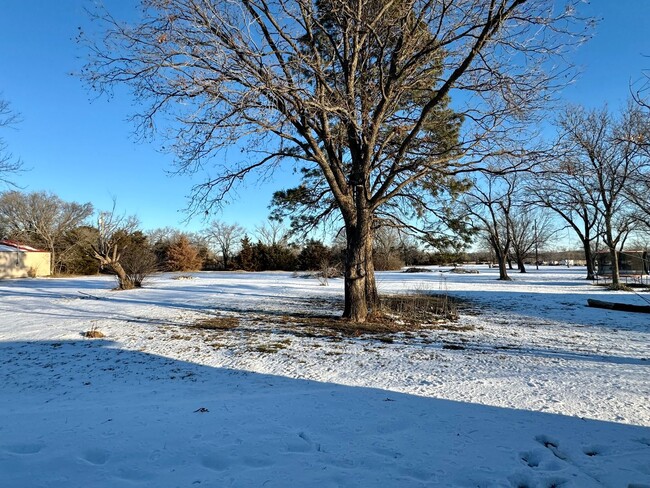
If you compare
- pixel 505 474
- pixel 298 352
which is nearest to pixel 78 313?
pixel 298 352

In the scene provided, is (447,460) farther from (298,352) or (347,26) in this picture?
(347,26)

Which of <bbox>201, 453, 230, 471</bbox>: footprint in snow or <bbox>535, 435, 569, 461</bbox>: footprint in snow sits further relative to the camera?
<bbox>535, 435, 569, 461</bbox>: footprint in snow

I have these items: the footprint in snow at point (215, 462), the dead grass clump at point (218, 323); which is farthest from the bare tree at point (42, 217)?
the footprint in snow at point (215, 462)

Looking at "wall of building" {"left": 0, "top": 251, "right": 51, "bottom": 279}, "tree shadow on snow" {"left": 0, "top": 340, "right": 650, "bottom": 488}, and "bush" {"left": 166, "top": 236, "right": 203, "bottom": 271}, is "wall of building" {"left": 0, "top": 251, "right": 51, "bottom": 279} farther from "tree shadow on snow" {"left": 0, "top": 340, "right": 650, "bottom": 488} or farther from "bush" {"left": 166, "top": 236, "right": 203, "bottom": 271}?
"tree shadow on snow" {"left": 0, "top": 340, "right": 650, "bottom": 488}

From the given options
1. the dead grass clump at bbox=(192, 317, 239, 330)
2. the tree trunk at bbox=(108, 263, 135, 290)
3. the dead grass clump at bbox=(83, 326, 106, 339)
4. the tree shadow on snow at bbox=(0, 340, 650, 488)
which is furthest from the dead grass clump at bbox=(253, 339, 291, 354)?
the tree trunk at bbox=(108, 263, 135, 290)

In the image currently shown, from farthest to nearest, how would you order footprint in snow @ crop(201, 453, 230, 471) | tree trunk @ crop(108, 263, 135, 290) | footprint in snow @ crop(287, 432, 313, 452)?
tree trunk @ crop(108, 263, 135, 290)
footprint in snow @ crop(287, 432, 313, 452)
footprint in snow @ crop(201, 453, 230, 471)

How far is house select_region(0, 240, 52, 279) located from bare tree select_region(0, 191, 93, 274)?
3878mm

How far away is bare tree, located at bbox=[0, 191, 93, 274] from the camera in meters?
43.8

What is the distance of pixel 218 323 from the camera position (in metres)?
9.57

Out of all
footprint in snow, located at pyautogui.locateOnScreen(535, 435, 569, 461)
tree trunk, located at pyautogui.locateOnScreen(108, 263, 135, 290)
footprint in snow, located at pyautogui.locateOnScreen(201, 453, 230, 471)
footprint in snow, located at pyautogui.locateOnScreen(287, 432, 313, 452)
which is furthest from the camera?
tree trunk, located at pyautogui.locateOnScreen(108, 263, 135, 290)

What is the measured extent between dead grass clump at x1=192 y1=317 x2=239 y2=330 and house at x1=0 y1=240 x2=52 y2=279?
120 feet

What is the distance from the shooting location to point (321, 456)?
10.1 ft

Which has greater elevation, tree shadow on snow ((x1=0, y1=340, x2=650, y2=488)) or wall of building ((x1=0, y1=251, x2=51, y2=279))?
wall of building ((x1=0, y1=251, x2=51, y2=279))

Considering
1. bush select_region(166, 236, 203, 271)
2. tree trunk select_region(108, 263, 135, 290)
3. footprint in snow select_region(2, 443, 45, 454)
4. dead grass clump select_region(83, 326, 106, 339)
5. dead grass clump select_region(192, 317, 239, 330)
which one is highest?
bush select_region(166, 236, 203, 271)
